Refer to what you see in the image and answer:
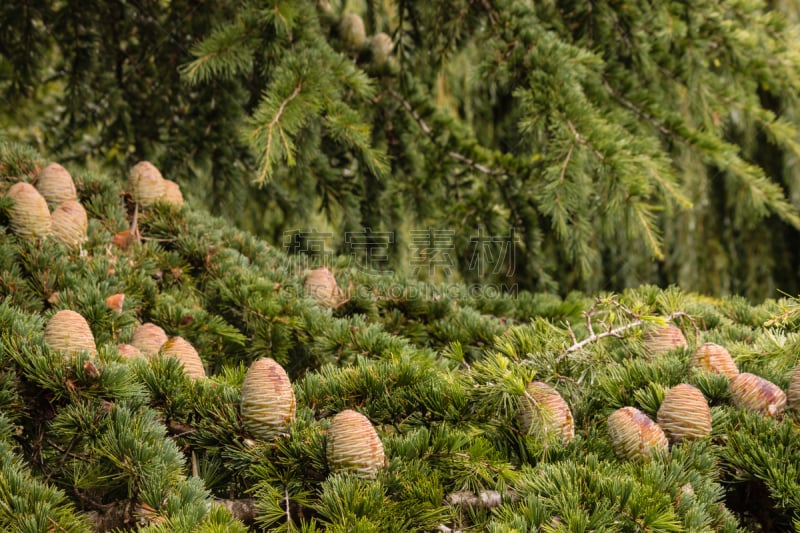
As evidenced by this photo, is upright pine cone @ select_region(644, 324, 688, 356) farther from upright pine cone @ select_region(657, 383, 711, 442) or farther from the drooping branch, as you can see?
the drooping branch

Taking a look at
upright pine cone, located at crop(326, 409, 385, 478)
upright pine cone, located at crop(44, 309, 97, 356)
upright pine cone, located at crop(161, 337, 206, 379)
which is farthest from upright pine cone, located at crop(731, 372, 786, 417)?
upright pine cone, located at crop(44, 309, 97, 356)

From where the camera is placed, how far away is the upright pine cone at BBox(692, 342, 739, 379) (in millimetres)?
909

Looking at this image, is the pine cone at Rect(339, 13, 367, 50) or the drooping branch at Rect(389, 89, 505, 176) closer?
the drooping branch at Rect(389, 89, 505, 176)

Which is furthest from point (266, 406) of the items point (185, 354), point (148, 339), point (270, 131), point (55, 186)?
point (270, 131)

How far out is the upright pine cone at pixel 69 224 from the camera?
1204 millimetres

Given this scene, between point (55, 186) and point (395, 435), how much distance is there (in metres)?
0.88

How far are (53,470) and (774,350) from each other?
91 cm

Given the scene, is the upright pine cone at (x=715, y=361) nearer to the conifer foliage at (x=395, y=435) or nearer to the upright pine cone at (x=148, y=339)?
the conifer foliage at (x=395, y=435)

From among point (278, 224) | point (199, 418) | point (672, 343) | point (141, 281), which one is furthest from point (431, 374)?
point (278, 224)

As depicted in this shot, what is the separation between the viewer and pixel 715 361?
0.91 metres

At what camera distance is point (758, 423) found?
2.62 ft

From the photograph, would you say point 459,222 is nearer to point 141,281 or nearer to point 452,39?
point 452,39

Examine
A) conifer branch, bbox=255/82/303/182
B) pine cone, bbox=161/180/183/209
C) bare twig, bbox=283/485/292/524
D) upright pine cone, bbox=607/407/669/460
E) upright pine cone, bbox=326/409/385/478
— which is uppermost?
conifer branch, bbox=255/82/303/182

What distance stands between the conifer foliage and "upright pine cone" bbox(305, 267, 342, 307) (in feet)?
0.84
